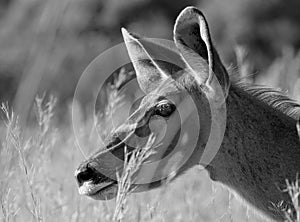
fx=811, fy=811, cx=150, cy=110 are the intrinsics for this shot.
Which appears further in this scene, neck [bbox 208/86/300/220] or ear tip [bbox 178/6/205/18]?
neck [bbox 208/86/300/220]

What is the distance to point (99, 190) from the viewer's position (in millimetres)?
3441

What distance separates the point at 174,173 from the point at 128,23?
982 cm

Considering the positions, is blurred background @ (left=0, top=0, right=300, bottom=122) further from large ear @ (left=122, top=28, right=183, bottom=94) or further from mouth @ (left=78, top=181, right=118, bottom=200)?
mouth @ (left=78, top=181, right=118, bottom=200)

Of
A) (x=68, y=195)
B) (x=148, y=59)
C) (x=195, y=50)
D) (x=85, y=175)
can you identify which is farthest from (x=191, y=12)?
(x=68, y=195)

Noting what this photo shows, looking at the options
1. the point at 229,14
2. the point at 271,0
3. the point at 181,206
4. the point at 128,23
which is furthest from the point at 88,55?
the point at 181,206

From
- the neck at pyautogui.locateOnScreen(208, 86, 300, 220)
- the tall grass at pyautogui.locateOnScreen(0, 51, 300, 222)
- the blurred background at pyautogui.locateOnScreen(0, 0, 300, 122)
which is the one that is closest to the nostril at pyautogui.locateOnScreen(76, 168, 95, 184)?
the tall grass at pyautogui.locateOnScreen(0, 51, 300, 222)

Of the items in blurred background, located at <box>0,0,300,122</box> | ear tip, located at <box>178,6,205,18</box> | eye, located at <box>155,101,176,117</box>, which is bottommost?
blurred background, located at <box>0,0,300,122</box>

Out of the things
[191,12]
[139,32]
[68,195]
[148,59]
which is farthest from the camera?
[139,32]

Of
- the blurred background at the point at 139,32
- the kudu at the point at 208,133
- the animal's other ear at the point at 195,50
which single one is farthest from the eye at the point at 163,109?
the blurred background at the point at 139,32

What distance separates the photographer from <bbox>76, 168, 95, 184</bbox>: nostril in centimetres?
338

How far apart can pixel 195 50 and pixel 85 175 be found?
0.71 metres

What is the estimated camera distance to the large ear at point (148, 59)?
3725 millimetres

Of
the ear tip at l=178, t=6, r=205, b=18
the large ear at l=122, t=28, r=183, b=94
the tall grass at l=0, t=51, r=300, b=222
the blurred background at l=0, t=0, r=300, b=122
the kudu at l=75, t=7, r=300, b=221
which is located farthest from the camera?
the blurred background at l=0, t=0, r=300, b=122

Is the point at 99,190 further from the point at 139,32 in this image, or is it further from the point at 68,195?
the point at 139,32
